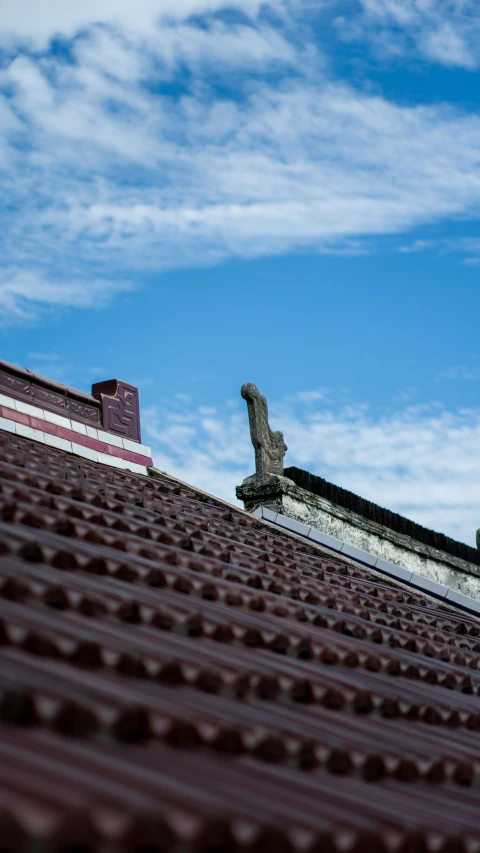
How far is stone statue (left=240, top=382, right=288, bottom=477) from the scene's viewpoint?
12.3 meters

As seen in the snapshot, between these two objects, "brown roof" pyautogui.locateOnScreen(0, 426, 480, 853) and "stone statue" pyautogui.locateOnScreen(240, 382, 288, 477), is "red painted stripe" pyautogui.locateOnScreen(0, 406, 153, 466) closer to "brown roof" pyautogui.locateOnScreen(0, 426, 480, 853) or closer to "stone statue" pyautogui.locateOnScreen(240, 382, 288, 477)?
"brown roof" pyautogui.locateOnScreen(0, 426, 480, 853)

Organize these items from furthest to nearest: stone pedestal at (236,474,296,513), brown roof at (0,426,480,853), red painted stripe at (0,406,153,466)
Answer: stone pedestal at (236,474,296,513), red painted stripe at (0,406,153,466), brown roof at (0,426,480,853)

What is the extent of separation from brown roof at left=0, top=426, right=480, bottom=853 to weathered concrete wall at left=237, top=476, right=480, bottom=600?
6045mm

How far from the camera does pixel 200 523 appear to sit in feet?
21.3

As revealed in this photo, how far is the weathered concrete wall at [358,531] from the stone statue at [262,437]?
1.15 ft

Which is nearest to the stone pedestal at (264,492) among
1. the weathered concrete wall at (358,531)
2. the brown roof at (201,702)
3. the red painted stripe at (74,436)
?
the weathered concrete wall at (358,531)

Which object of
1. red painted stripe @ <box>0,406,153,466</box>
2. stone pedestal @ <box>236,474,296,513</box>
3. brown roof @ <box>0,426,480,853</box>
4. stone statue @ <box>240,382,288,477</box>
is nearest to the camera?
brown roof @ <box>0,426,480,853</box>

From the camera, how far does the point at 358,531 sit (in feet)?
46.3

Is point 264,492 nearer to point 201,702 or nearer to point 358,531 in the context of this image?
point 358,531

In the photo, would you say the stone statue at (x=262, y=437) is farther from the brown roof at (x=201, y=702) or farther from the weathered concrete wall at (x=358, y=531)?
the brown roof at (x=201, y=702)

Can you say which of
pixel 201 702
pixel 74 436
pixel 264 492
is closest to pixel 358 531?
pixel 264 492

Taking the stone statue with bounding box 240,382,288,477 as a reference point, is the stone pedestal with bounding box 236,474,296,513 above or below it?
below

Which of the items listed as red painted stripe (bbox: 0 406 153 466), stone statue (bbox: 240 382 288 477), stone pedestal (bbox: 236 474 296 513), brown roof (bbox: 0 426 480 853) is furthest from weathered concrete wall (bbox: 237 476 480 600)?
brown roof (bbox: 0 426 480 853)

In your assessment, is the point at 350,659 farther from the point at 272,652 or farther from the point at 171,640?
the point at 171,640
